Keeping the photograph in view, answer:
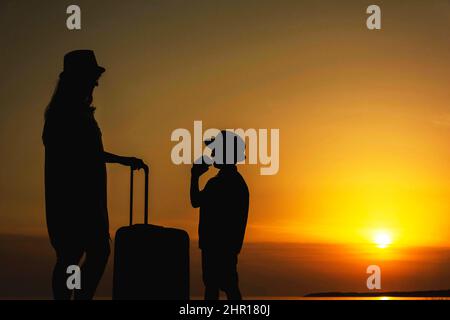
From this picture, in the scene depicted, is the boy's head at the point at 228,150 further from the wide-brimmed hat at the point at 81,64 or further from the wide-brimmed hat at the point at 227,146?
the wide-brimmed hat at the point at 81,64

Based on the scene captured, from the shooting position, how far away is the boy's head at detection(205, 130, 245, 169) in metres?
9.02

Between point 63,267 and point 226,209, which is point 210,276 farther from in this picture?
point 63,267

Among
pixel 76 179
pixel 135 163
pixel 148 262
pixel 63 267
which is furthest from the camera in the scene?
pixel 148 262

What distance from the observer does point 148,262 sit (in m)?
8.75

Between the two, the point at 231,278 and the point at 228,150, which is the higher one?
the point at 228,150

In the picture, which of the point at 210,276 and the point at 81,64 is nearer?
the point at 81,64

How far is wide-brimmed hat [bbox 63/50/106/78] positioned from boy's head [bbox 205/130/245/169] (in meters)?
1.75

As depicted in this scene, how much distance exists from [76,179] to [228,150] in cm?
191

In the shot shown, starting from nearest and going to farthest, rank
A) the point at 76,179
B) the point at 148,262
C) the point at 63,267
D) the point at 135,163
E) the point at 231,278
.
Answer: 1. the point at 63,267
2. the point at 76,179
3. the point at 135,163
4. the point at 148,262
5. the point at 231,278

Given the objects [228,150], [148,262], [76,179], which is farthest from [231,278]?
[76,179]

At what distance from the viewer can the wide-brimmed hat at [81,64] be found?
26.0ft

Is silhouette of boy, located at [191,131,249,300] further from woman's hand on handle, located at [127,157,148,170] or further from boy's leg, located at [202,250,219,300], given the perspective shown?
woman's hand on handle, located at [127,157,148,170]

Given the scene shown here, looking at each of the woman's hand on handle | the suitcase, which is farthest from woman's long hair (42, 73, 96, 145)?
the suitcase
